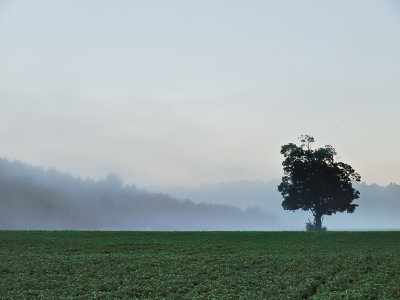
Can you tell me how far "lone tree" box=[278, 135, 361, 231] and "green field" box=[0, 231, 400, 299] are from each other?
45198 millimetres

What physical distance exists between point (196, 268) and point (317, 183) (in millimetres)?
73927

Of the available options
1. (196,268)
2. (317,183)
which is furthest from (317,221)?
(196,268)

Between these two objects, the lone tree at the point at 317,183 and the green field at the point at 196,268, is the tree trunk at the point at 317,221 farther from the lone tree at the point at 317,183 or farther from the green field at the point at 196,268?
the green field at the point at 196,268

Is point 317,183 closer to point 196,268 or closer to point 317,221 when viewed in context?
point 317,221

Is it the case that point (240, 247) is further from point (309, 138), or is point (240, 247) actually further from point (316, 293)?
point (309, 138)

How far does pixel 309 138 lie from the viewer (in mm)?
111438

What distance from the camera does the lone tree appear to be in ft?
347

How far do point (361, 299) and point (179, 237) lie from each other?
40368mm

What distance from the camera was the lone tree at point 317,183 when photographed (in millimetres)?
105812

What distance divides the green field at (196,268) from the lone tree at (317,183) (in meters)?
45.2

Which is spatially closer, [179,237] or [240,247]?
[240,247]

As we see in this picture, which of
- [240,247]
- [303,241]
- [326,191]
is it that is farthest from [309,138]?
[240,247]

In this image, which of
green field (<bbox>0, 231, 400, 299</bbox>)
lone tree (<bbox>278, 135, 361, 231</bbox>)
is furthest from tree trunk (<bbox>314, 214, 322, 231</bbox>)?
green field (<bbox>0, 231, 400, 299</bbox>)

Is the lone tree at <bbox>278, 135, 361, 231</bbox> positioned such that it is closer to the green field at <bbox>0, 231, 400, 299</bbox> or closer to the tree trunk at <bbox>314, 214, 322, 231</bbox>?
the tree trunk at <bbox>314, 214, 322, 231</bbox>
